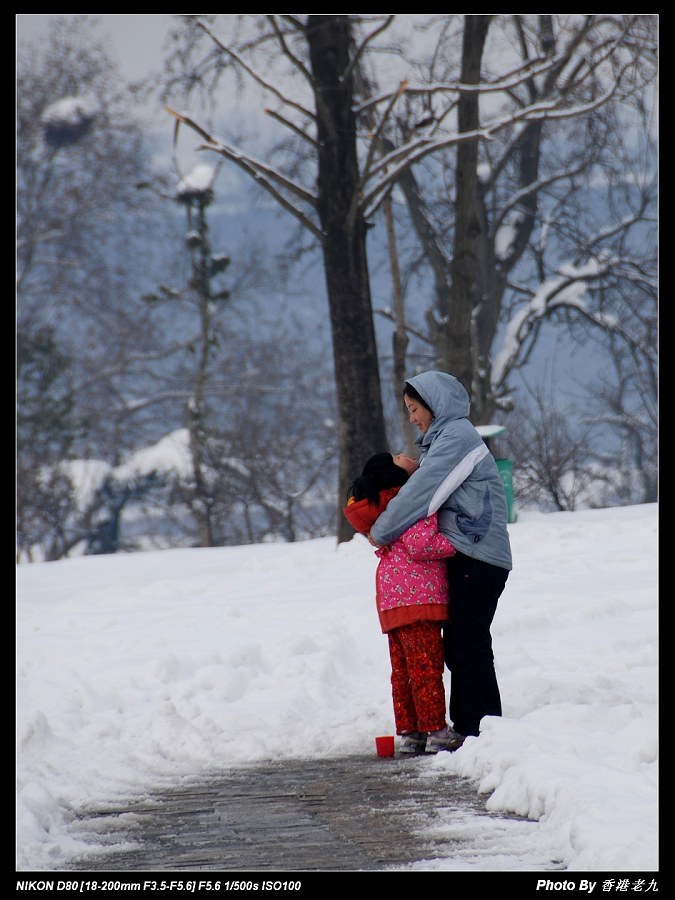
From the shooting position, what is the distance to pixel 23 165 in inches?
1271

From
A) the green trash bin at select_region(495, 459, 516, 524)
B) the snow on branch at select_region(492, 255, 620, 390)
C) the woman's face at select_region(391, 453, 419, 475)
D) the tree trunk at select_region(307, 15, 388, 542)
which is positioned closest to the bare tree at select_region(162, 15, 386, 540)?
the tree trunk at select_region(307, 15, 388, 542)

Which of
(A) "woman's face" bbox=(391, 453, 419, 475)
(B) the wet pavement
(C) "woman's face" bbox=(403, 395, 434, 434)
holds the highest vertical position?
(C) "woman's face" bbox=(403, 395, 434, 434)

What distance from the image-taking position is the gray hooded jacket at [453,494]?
5188 millimetres

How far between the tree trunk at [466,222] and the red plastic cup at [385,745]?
397 inches

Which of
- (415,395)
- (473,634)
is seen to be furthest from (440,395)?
(473,634)

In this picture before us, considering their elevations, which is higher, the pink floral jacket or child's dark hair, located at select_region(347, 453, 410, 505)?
child's dark hair, located at select_region(347, 453, 410, 505)

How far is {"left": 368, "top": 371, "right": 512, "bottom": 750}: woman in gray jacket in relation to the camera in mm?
5191

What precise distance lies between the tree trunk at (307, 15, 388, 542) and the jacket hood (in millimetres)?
7624

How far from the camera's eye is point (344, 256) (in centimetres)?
1330

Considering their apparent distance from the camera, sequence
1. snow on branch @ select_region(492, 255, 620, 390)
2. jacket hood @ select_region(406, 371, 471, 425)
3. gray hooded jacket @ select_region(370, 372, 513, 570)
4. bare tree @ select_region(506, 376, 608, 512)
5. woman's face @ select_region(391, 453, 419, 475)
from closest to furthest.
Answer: gray hooded jacket @ select_region(370, 372, 513, 570) < jacket hood @ select_region(406, 371, 471, 425) < woman's face @ select_region(391, 453, 419, 475) < bare tree @ select_region(506, 376, 608, 512) < snow on branch @ select_region(492, 255, 620, 390)

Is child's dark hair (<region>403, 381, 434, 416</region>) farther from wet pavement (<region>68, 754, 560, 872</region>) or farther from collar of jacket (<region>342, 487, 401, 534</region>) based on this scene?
wet pavement (<region>68, 754, 560, 872</region>)

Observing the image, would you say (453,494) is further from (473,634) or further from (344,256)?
(344,256)
